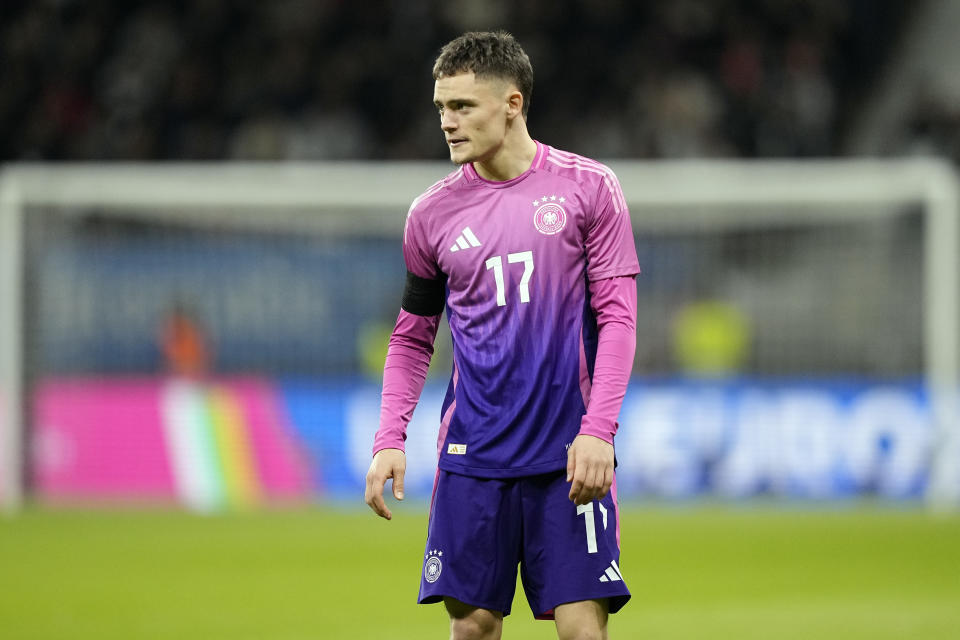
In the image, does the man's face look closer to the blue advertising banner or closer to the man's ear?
the man's ear

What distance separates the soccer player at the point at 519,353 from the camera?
3619 millimetres

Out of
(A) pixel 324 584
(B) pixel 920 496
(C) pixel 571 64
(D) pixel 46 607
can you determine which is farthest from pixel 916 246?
(D) pixel 46 607

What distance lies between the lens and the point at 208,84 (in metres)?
17.6

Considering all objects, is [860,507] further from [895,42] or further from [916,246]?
[895,42]

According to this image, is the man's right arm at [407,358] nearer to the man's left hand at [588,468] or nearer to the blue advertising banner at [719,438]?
the man's left hand at [588,468]

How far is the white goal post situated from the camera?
13188 mm

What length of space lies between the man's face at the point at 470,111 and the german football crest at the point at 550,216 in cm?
20

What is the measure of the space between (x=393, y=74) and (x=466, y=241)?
14.4 metres

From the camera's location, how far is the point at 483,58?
3621 mm

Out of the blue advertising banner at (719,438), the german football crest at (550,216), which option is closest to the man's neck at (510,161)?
the german football crest at (550,216)

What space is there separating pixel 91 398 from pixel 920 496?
23.8 ft

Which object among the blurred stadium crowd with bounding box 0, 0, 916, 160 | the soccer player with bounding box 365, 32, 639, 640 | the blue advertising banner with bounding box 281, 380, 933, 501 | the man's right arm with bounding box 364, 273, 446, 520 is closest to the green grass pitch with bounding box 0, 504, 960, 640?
the blue advertising banner with bounding box 281, 380, 933, 501

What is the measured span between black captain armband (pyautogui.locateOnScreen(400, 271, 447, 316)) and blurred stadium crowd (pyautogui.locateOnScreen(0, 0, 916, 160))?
12889mm

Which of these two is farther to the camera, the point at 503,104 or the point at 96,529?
the point at 96,529
